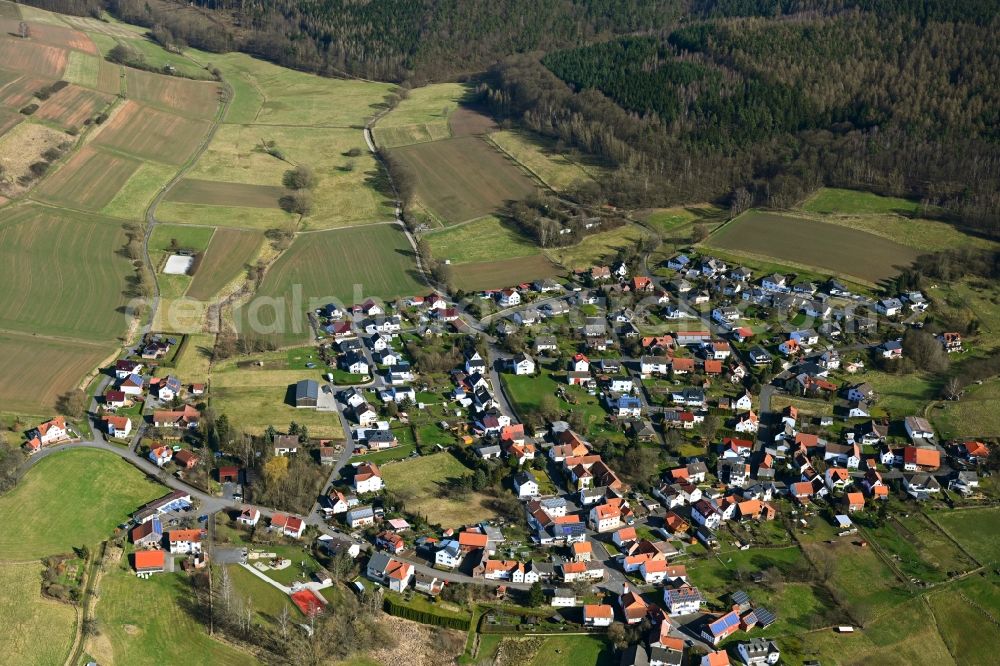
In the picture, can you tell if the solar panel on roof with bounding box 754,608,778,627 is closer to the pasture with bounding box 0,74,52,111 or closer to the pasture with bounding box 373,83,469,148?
the pasture with bounding box 373,83,469,148

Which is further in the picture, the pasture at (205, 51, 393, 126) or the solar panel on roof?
the pasture at (205, 51, 393, 126)

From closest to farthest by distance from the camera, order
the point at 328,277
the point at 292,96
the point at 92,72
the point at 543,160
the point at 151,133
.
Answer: the point at 328,277 → the point at 151,133 → the point at 543,160 → the point at 92,72 → the point at 292,96

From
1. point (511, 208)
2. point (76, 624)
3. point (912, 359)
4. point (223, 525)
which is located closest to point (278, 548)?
point (223, 525)

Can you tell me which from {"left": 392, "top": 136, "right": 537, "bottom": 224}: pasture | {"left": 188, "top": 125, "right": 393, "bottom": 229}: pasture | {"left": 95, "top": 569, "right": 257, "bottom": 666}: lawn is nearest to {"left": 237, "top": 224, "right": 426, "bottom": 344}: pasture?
{"left": 188, "top": 125, "right": 393, "bottom": 229}: pasture

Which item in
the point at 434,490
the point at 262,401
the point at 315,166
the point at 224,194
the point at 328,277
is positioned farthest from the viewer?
the point at 315,166

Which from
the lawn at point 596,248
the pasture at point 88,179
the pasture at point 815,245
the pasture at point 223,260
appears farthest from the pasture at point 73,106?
the pasture at point 815,245

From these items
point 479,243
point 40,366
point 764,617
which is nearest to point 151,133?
point 479,243

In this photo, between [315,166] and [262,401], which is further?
[315,166]

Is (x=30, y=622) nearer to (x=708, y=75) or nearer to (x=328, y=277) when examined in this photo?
(x=328, y=277)
